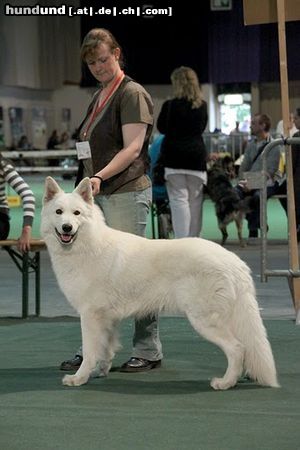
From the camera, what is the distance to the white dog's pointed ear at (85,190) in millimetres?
4627

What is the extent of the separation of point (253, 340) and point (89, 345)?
748mm

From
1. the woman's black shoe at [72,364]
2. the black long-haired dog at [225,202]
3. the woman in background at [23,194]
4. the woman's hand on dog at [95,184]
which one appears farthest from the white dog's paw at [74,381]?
the black long-haired dog at [225,202]

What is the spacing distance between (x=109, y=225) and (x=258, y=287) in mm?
3320

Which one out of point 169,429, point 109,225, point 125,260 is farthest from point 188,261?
point 169,429

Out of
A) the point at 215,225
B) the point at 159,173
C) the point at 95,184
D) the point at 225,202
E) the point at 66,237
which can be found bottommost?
the point at 215,225

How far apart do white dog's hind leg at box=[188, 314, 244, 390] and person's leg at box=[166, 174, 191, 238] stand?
5314 mm

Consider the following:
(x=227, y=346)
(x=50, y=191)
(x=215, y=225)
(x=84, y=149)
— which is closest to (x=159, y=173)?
(x=215, y=225)

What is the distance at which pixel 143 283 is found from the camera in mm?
4641

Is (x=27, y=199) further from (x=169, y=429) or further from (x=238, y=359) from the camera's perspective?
(x=169, y=429)

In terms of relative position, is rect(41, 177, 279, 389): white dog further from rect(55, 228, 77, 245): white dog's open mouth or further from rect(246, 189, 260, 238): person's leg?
rect(246, 189, 260, 238): person's leg

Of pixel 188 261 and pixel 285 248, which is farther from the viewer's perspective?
pixel 285 248

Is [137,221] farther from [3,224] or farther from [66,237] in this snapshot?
[3,224]

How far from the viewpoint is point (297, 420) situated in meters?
3.97

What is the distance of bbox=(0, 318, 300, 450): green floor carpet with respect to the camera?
369 cm
